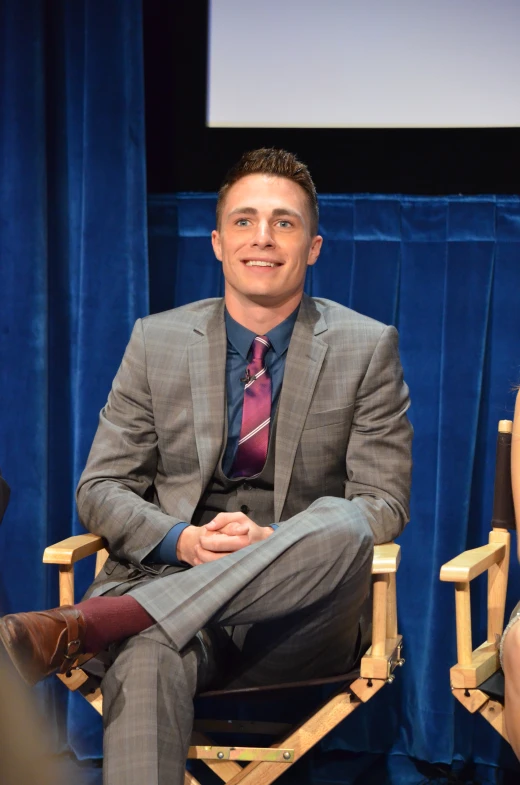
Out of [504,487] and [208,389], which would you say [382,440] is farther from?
[208,389]

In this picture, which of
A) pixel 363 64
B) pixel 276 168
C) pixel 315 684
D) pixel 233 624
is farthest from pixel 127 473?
pixel 363 64

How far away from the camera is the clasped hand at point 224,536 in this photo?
6.79 ft

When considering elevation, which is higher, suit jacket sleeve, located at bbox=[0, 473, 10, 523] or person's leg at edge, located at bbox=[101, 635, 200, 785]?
suit jacket sleeve, located at bbox=[0, 473, 10, 523]

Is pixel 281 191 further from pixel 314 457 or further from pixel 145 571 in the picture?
pixel 145 571

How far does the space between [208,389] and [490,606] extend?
0.86m

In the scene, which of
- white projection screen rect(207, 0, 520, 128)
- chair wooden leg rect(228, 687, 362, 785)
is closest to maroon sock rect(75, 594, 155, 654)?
chair wooden leg rect(228, 687, 362, 785)

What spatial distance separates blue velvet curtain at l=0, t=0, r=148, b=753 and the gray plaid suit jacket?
0.50 m

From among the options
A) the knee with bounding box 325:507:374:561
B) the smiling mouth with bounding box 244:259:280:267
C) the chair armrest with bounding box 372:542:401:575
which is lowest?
the chair armrest with bounding box 372:542:401:575

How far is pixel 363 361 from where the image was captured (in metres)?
2.36

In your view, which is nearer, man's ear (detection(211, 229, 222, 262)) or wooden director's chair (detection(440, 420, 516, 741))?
wooden director's chair (detection(440, 420, 516, 741))

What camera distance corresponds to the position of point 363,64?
2.94m

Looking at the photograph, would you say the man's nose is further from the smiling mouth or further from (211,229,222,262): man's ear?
(211,229,222,262): man's ear

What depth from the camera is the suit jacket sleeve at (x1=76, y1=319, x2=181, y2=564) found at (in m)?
2.23

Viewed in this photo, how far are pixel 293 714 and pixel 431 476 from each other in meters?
0.84
